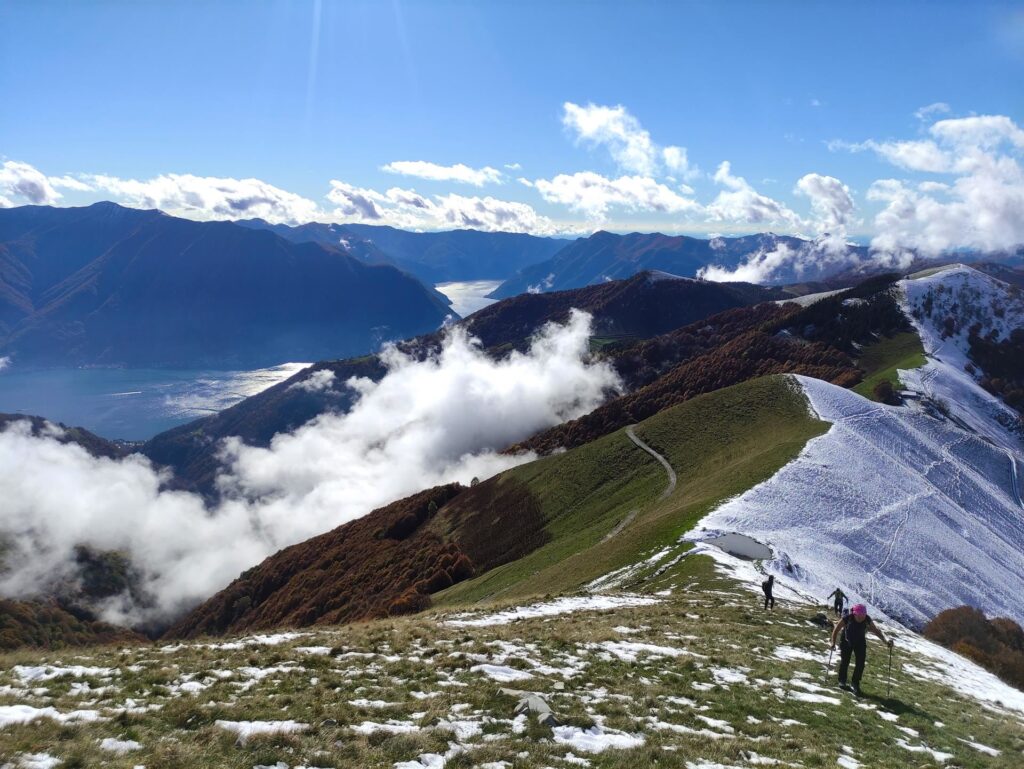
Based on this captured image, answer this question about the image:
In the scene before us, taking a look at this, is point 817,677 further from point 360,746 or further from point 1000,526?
point 1000,526

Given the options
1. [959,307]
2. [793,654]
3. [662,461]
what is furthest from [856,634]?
[959,307]

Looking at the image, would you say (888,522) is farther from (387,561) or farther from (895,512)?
(387,561)

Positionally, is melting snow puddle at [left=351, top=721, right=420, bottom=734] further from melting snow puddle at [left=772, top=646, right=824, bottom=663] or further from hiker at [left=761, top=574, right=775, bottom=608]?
hiker at [left=761, top=574, right=775, bottom=608]

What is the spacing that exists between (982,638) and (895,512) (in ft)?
56.3

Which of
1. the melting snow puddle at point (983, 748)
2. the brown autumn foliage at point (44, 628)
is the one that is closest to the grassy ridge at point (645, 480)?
the melting snow puddle at point (983, 748)

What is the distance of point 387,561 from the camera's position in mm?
94125

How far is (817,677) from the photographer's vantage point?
19328 millimetres

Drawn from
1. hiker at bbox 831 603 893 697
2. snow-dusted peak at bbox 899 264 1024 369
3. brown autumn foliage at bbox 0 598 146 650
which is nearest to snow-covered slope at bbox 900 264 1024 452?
snow-dusted peak at bbox 899 264 1024 369

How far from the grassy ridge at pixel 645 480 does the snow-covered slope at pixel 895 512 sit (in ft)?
12.1

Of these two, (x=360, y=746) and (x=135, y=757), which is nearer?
(x=135, y=757)

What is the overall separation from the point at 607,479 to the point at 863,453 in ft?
104

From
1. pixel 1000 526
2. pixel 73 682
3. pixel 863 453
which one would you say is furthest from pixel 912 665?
pixel 1000 526

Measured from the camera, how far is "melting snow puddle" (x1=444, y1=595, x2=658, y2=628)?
27.6 metres

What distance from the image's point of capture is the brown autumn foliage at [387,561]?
74438mm
